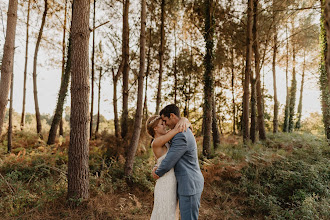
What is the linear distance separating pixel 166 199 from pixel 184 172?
477 mm

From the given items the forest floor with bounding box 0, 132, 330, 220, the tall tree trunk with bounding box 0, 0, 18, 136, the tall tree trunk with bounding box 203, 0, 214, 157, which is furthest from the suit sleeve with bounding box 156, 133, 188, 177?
the tall tree trunk with bounding box 203, 0, 214, 157

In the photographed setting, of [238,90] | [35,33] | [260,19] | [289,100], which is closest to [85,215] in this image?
[35,33]

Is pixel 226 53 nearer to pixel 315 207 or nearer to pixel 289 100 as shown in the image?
pixel 289 100

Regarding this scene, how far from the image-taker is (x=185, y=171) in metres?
3.12

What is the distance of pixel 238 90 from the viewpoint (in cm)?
2186

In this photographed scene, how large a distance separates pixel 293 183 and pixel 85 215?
5.60 meters

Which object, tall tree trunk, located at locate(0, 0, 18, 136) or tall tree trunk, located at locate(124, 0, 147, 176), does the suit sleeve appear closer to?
tall tree trunk, located at locate(124, 0, 147, 176)

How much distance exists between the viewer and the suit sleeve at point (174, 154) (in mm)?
3037

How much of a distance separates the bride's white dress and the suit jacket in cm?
10

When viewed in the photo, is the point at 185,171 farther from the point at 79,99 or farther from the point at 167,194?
the point at 79,99

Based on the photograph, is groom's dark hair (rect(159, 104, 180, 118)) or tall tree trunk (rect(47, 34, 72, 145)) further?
tall tree trunk (rect(47, 34, 72, 145))

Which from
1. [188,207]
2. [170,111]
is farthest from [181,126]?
[188,207]

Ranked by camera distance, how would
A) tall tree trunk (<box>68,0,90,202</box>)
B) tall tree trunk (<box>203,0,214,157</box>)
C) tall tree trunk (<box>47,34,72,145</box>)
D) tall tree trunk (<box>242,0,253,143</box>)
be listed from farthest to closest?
1. tall tree trunk (<box>242,0,253,143</box>)
2. tall tree trunk (<box>47,34,72,145</box>)
3. tall tree trunk (<box>203,0,214,157</box>)
4. tall tree trunk (<box>68,0,90,202</box>)

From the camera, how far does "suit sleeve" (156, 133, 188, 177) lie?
3037mm
